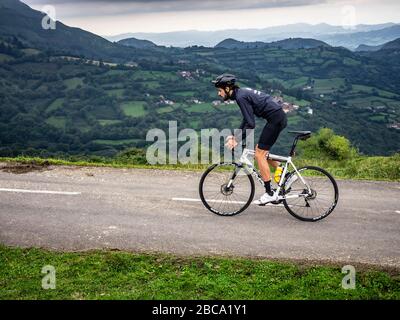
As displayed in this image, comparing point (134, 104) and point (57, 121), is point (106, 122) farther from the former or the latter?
point (134, 104)

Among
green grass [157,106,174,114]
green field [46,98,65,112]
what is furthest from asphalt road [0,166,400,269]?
green field [46,98,65,112]

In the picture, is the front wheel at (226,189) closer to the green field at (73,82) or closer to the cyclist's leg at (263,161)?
the cyclist's leg at (263,161)

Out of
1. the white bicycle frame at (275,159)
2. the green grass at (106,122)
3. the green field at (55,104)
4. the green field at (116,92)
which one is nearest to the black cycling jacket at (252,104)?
the white bicycle frame at (275,159)

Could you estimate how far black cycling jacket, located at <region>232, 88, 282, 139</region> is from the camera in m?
7.46

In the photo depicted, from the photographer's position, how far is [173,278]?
5.85 meters

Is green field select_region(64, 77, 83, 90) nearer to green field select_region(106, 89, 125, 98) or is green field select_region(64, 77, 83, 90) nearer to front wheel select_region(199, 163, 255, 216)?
green field select_region(106, 89, 125, 98)

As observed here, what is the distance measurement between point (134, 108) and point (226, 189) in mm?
127257

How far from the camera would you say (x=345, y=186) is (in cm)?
1033

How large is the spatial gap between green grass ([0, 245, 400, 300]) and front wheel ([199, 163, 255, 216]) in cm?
204

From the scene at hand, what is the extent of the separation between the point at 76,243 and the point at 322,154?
165ft

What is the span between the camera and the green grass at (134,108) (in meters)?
124

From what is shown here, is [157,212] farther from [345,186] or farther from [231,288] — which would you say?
[345,186]

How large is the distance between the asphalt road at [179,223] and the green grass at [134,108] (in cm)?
11278
